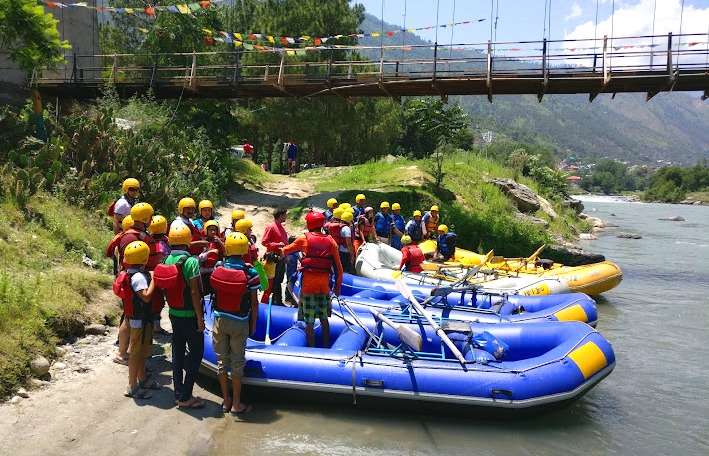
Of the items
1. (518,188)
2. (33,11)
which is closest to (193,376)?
(33,11)

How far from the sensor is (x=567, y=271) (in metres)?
12.1

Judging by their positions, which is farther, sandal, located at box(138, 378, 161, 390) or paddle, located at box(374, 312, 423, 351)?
paddle, located at box(374, 312, 423, 351)

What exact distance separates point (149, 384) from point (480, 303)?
537cm

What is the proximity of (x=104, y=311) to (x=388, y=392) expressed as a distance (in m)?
3.99

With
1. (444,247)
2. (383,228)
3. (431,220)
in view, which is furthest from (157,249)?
(431,220)

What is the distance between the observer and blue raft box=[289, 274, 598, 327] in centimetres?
835

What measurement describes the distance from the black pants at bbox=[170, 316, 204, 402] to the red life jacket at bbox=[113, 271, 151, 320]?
14.1 inches

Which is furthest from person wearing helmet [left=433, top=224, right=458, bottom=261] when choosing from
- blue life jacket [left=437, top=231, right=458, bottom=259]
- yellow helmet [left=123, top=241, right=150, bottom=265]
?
yellow helmet [left=123, top=241, right=150, bottom=265]

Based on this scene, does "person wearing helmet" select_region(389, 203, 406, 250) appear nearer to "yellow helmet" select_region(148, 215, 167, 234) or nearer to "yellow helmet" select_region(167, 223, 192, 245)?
"yellow helmet" select_region(148, 215, 167, 234)

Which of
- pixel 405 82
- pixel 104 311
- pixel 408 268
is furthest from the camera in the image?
pixel 405 82

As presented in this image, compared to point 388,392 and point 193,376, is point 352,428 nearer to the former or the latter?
point 388,392

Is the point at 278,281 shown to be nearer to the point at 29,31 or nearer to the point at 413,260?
the point at 413,260

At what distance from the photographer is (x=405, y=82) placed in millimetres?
15906

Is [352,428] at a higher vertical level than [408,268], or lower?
lower
